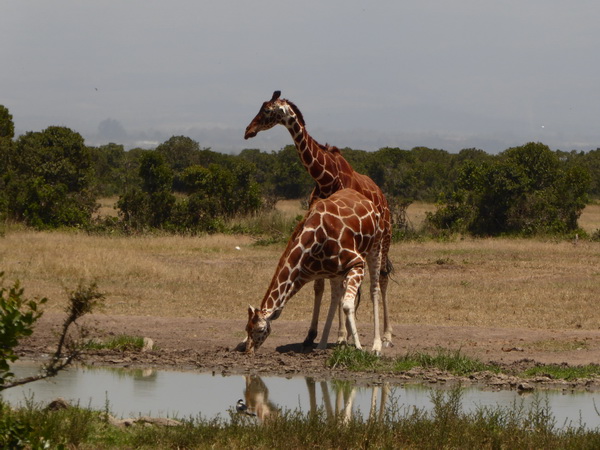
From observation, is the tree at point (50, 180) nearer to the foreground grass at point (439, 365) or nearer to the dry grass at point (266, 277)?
the dry grass at point (266, 277)

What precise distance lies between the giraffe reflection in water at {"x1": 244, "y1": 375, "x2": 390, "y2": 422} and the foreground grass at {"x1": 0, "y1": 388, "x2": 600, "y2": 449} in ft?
2.07

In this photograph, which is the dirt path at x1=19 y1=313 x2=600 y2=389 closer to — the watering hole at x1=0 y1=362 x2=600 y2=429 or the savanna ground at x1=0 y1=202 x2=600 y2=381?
the savanna ground at x1=0 y1=202 x2=600 y2=381

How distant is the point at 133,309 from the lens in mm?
16438

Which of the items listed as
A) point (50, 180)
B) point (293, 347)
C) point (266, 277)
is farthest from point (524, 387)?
point (50, 180)

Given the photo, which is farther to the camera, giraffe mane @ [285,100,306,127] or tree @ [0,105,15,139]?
tree @ [0,105,15,139]

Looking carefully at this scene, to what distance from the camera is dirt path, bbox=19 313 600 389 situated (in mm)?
11383

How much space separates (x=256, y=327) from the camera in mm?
11773

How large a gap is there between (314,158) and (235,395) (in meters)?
4.91

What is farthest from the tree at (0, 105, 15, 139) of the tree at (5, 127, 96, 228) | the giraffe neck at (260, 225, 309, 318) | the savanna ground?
the giraffe neck at (260, 225, 309, 318)

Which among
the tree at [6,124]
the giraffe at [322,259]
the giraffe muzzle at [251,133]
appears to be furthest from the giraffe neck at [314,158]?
the tree at [6,124]

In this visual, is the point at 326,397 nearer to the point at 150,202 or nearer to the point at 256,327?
the point at 256,327

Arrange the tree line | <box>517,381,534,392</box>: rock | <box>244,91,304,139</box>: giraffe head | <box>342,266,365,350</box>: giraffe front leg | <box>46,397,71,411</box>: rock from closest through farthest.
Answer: <box>46,397,71,411</box>: rock < <box>517,381,534,392</box>: rock < <box>342,266,365,350</box>: giraffe front leg < <box>244,91,304,139</box>: giraffe head < the tree line

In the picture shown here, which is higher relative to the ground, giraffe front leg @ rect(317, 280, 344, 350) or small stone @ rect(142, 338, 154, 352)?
giraffe front leg @ rect(317, 280, 344, 350)

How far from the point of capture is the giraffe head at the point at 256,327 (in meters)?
11.8
